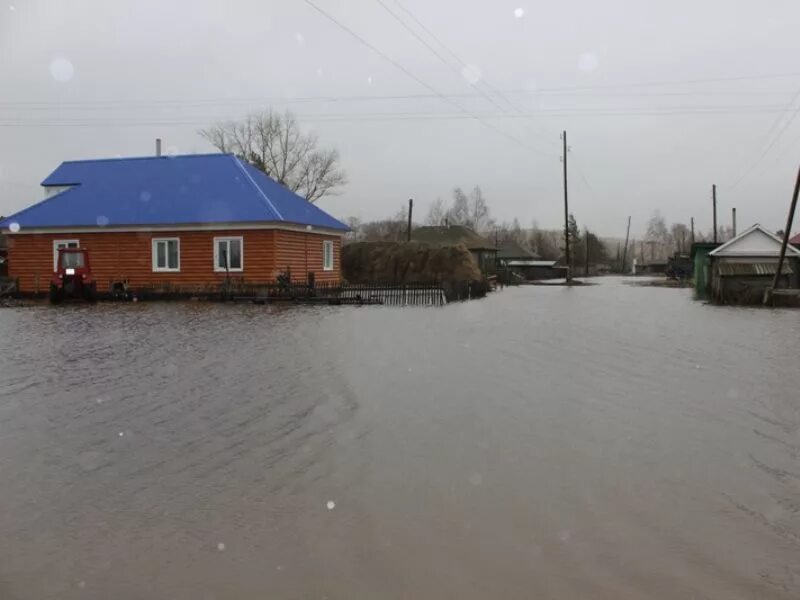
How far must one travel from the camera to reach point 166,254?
104ft

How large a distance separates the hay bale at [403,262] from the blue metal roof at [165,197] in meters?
12.7

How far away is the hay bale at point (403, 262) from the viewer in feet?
163

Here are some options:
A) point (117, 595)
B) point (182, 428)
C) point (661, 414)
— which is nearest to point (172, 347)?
point (182, 428)

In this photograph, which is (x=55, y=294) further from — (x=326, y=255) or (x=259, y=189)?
(x=326, y=255)

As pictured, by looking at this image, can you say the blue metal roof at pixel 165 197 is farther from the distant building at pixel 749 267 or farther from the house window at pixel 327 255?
the distant building at pixel 749 267

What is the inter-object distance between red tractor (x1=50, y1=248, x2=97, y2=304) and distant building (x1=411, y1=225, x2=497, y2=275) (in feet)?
154

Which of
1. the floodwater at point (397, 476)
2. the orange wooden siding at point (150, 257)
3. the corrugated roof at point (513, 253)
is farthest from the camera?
the corrugated roof at point (513, 253)

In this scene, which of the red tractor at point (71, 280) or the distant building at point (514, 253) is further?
the distant building at point (514, 253)

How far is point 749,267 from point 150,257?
25.3m

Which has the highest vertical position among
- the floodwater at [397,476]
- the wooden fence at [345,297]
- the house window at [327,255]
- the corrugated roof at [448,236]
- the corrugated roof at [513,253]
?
the corrugated roof at [448,236]

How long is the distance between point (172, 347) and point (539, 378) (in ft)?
24.1

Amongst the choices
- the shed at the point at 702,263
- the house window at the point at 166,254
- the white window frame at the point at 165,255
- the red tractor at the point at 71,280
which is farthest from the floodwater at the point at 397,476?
the shed at the point at 702,263

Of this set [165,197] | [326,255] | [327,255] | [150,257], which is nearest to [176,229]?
[150,257]

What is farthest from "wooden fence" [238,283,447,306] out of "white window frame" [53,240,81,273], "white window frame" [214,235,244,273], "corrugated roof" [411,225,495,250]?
"corrugated roof" [411,225,495,250]
